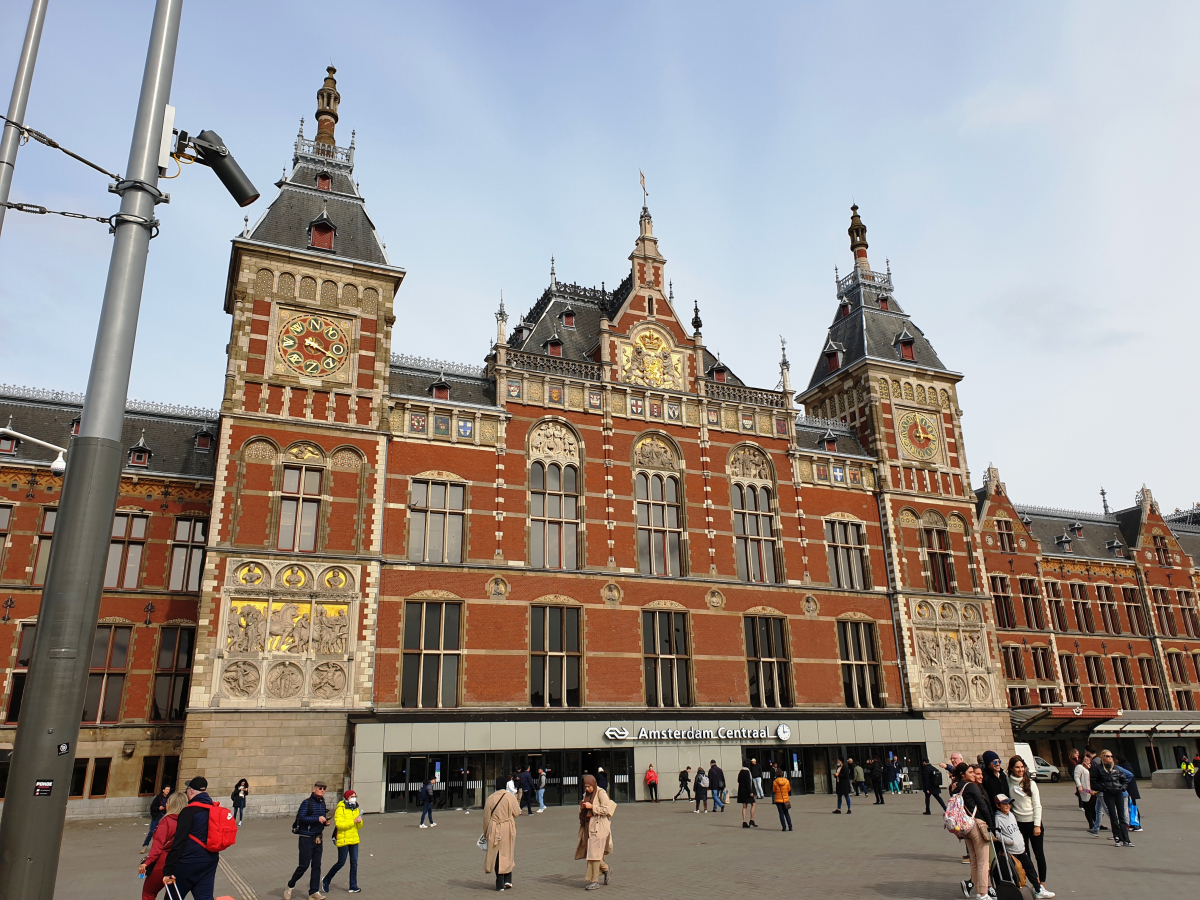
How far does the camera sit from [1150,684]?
4803 cm

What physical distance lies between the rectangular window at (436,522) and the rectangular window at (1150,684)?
1539 inches

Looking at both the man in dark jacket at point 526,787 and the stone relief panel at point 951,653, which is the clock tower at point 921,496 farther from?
the man in dark jacket at point 526,787

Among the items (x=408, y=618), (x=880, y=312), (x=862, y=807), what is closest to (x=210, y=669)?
(x=408, y=618)

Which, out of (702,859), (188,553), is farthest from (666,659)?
(188,553)

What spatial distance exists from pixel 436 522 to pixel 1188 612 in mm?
44672

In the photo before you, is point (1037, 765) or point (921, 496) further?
point (921, 496)

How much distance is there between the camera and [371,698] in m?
27.8

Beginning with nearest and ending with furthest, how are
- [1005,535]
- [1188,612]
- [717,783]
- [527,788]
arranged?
[717,783] → [527,788] → [1005,535] → [1188,612]

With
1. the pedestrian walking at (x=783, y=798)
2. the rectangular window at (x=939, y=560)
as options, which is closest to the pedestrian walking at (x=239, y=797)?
the pedestrian walking at (x=783, y=798)

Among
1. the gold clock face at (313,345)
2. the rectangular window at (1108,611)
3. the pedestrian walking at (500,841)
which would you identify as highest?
the gold clock face at (313,345)

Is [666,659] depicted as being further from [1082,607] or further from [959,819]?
[1082,607]

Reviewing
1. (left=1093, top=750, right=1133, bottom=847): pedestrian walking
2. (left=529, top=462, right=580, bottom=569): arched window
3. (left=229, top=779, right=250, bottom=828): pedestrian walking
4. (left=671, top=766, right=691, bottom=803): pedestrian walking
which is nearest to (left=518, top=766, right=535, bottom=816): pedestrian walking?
(left=671, top=766, right=691, bottom=803): pedestrian walking

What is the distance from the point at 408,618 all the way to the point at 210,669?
6131 millimetres

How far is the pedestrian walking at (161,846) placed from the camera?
9047 millimetres
